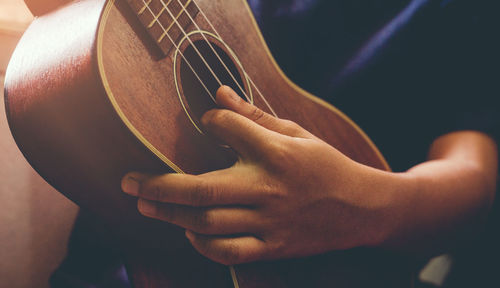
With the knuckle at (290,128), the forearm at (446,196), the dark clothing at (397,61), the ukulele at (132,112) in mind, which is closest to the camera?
the ukulele at (132,112)

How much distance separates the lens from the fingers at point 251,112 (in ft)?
1.22

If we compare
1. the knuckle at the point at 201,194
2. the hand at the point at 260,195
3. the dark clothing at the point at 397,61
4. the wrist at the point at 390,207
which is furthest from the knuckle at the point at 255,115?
the dark clothing at the point at 397,61

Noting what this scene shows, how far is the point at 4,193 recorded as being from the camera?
56cm

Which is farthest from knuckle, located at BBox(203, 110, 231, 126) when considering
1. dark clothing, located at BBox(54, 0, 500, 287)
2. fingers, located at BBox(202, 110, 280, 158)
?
dark clothing, located at BBox(54, 0, 500, 287)

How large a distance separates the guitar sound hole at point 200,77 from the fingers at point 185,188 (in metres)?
0.09

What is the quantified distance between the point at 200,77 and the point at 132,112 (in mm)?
136

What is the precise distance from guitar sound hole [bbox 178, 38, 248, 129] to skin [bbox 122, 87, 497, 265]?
37 mm

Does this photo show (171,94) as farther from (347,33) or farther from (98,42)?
(347,33)

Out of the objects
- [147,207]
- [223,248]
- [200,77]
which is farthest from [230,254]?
[200,77]

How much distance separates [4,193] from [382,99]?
3.02 ft

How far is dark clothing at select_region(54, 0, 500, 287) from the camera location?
2.33ft

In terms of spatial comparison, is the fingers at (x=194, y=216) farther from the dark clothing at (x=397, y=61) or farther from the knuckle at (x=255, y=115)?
the dark clothing at (x=397, y=61)

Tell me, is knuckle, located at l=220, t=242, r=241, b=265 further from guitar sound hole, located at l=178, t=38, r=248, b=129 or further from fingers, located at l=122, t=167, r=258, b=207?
guitar sound hole, located at l=178, t=38, r=248, b=129

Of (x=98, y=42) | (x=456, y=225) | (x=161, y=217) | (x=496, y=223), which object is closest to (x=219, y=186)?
(x=161, y=217)
